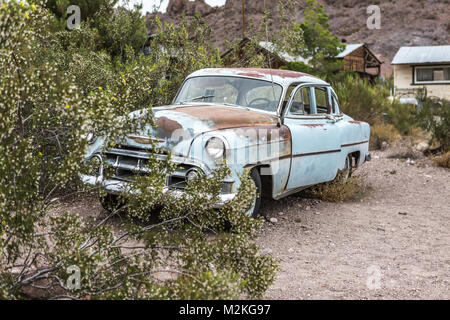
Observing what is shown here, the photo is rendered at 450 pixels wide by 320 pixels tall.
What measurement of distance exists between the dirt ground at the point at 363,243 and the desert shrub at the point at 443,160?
1.53 m

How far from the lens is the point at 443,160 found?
9945 millimetres

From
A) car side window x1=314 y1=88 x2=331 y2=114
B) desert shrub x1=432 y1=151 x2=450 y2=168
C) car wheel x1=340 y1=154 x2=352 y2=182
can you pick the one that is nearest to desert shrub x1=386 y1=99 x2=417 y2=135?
desert shrub x1=432 y1=151 x2=450 y2=168

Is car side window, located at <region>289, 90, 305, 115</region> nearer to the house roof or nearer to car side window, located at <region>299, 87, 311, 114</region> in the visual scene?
car side window, located at <region>299, 87, 311, 114</region>

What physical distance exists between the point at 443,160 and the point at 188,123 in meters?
7.03

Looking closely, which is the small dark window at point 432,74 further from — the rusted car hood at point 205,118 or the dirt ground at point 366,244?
the rusted car hood at point 205,118

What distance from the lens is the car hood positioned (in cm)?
476

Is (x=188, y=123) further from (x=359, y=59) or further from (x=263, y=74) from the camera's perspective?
(x=359, y=59)

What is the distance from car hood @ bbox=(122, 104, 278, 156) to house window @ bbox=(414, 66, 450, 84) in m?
28.5

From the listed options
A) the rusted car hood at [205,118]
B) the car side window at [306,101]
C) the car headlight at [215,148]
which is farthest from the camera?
the car side window at [306,101]

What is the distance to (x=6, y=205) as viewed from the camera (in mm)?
2744

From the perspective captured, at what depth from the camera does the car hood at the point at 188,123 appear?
4758 millimetres

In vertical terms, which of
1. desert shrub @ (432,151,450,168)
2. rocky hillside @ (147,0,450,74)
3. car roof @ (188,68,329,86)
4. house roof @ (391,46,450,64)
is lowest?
desert shrub @ (432,151,450,168)

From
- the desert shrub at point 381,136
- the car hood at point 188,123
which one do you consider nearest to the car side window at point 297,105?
the car hood at point 188,123

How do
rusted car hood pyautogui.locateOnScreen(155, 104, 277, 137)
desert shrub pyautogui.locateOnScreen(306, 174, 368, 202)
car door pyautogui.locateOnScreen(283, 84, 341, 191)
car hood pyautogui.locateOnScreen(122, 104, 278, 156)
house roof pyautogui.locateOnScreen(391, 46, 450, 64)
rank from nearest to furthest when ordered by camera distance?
1. car hood pyautogui.locateOnScreen(122, 104, 278, 156)
2. rusted car hood pyautogui.locateOnScreen(155, 104, 277, 137)
3. car door pyautogui.locateOnScreen(283, 84, 341, 191)
4. desert shrub pyautogui.locateOnScreen(306, 174, 368, 202)
5. house roof pyautogui.locateOnScreen(391, 46, 450, 64)
